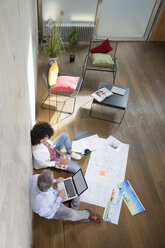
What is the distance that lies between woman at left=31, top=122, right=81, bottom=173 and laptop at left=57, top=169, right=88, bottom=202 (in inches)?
8.6

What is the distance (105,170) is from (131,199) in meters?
0.47

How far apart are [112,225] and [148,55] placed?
406 centimetres

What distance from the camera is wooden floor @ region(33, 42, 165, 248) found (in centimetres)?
200

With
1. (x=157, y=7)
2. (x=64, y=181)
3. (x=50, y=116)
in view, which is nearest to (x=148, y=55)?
(x=157, y=7)

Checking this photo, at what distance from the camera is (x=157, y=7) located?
15.2 ft

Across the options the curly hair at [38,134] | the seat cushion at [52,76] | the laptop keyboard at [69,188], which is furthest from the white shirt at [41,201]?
the seat cushion at [52,76]

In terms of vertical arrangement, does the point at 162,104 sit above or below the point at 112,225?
above

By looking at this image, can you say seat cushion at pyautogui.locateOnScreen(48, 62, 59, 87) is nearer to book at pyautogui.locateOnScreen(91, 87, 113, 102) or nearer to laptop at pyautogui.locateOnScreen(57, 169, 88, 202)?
book at pyautogui.locateOnScreen(91, 87, 113, 102)

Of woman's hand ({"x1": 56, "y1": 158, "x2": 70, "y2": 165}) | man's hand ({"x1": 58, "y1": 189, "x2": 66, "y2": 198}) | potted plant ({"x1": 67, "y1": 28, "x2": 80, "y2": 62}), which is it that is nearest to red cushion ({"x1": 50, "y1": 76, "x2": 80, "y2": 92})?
woman's hand ({"x1": 56, "y1": 158, "x2": 70, "y2": 165})

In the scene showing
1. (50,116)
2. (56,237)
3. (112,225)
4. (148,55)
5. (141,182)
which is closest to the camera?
(56,237)

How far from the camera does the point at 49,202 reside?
1.74 meters

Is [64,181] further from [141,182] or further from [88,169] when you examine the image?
[141,182]

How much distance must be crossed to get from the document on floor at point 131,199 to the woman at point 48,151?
64 centimetres

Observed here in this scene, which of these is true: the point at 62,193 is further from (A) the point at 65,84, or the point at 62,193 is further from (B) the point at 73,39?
(B) the point at 73,39
